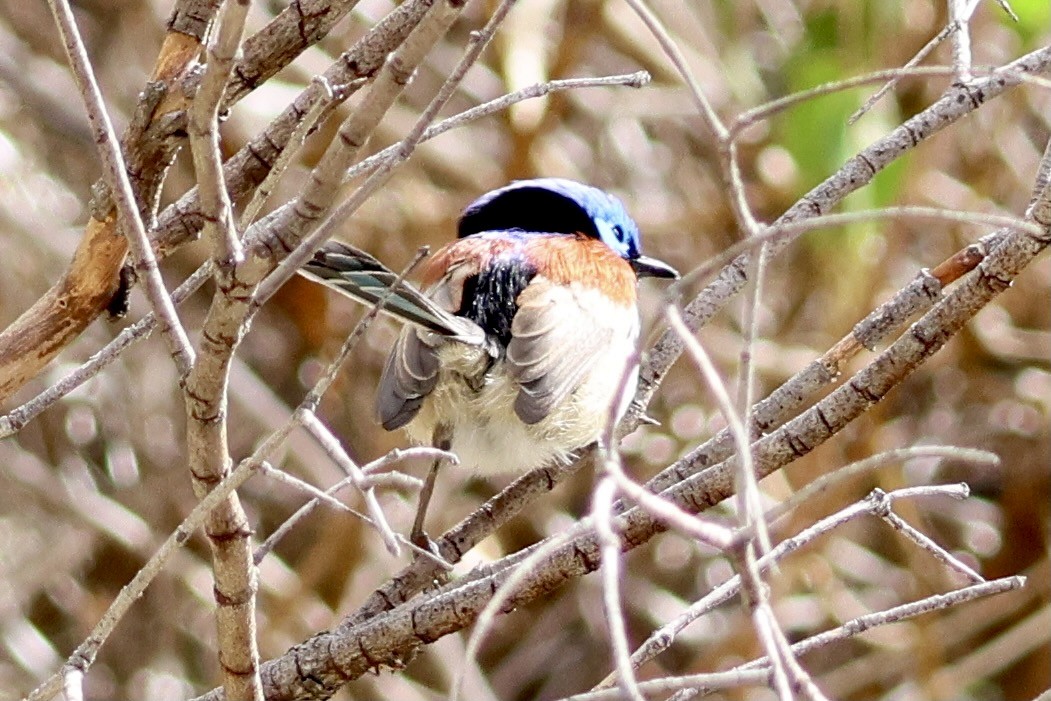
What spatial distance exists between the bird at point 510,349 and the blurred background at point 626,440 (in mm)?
1422

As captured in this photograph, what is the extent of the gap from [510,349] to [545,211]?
0.91m

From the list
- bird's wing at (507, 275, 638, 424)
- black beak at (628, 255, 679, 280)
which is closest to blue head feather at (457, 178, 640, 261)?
black beak at (628, 255, 679, 280)

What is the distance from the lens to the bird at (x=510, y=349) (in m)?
3.09

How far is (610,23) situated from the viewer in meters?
5.06

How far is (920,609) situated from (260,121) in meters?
3.67

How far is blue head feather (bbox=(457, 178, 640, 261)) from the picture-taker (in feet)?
13.1

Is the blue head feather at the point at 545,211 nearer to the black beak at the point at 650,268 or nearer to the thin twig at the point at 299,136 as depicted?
the black beak at the point at 650,268

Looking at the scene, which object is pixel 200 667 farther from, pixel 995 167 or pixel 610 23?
pixel 995 167

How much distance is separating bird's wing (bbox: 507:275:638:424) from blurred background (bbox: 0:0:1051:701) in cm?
154

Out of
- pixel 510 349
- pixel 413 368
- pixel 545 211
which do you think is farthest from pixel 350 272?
pixel 545 211

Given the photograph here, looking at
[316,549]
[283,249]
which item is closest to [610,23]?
[316,549]

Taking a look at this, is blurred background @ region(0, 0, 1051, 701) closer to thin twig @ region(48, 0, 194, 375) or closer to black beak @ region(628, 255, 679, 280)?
black beak @ region(628, 255, 679, 280)

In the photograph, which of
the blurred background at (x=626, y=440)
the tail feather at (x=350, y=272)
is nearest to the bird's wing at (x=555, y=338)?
the tail feather at (x=350, y=272)

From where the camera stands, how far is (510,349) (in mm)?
3215
